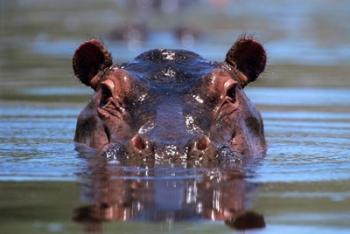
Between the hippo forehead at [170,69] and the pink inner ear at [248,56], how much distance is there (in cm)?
28

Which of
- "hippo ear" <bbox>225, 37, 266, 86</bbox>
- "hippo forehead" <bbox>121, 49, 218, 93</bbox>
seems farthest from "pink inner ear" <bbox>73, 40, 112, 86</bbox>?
"hippo ear" <bbox>225, 37, 266, 86</bbox>

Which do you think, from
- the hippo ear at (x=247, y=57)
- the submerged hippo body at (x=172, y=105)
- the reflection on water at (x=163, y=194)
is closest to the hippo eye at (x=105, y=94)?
the submerged hippo body at (x=172, y=105)

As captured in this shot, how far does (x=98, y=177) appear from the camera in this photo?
8.04 metres

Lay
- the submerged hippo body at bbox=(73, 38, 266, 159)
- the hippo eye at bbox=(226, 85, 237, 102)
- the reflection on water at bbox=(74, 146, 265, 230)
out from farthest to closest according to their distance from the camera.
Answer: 1. the hippo eye at bbox=(226, 85, 237, 102)
2. the submerged hippo body at bbox=(73, 38, 266, 159)
3. the reflection on water at bbox=(74, 146, 265, 230)

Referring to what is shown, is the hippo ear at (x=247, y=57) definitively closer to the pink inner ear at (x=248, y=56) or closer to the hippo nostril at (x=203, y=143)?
the pink inner ear at (x=248, y=56)

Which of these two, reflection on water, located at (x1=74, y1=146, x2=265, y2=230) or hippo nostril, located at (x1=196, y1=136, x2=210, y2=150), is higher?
hippo nostril, located at (x1=196, y1=136, x2=210, y2=150)

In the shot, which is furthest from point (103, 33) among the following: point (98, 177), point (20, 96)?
point (98, 177)

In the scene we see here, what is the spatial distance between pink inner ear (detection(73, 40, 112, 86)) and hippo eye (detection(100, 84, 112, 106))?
0.43 meters

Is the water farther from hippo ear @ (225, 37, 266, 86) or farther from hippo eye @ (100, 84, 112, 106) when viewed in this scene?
hippo ear @ (225, 37, 266, 86)

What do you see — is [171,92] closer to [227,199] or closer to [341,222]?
[227,199]

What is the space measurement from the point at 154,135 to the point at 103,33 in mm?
16487

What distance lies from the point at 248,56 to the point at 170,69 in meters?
0.88

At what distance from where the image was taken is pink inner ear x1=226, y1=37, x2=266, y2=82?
31.7ft

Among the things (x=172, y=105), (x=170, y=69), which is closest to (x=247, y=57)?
(x=170, y=69)
